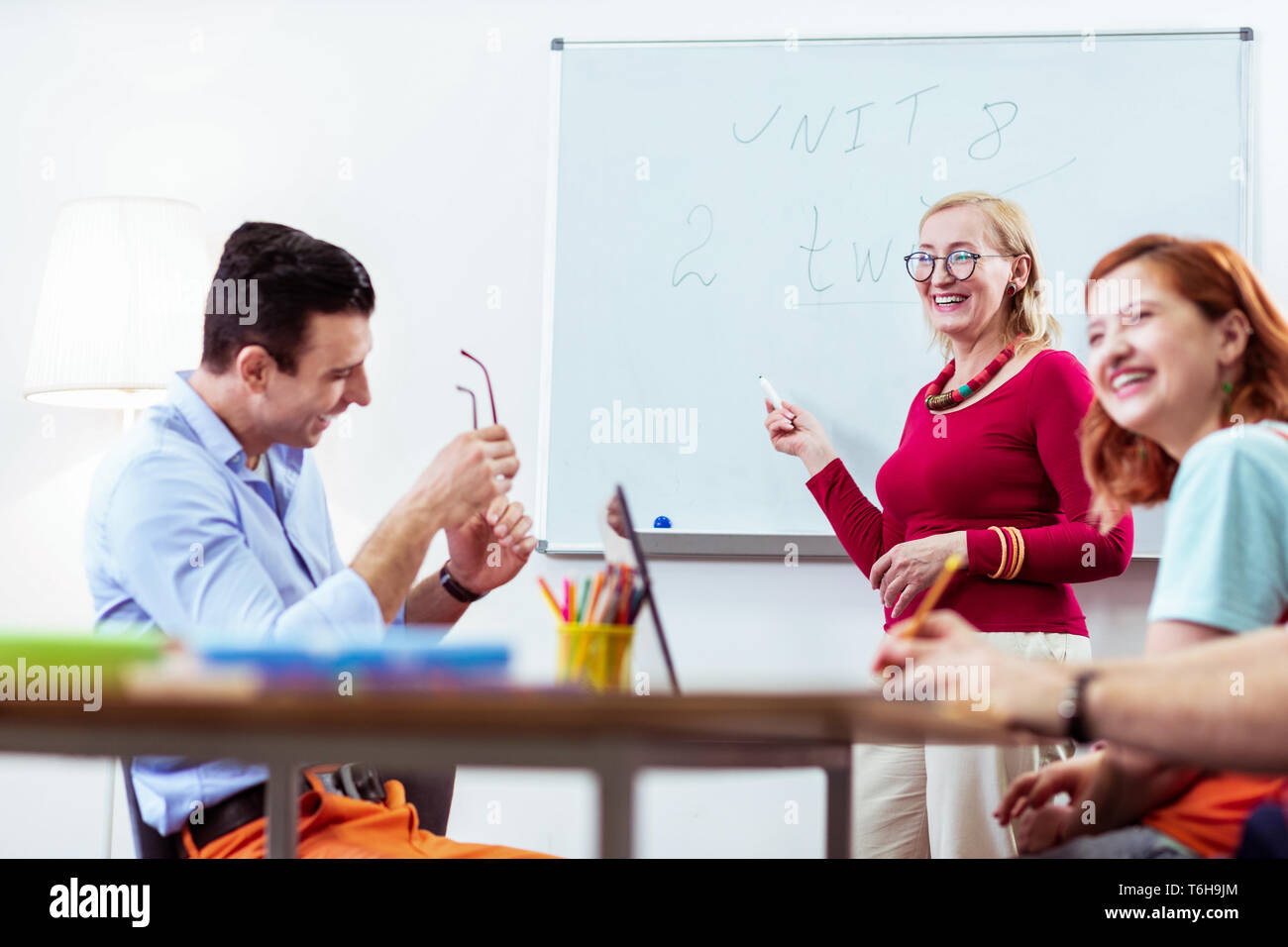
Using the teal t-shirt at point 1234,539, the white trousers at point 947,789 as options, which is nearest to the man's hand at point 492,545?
the white trousers at point 947,789

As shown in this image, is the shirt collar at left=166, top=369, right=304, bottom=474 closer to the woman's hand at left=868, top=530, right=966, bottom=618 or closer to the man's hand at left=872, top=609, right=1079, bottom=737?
the man's hand at left=872, top=609, right=1079, bottom=737

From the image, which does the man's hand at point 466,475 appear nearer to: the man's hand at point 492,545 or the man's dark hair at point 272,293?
the man's hand at point 492,545

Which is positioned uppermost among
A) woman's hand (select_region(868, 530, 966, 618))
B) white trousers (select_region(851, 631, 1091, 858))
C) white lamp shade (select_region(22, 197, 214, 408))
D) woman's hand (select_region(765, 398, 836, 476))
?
white lamp shade (select_region(22, 197, 214, 408))

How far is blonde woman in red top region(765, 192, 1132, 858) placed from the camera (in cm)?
167

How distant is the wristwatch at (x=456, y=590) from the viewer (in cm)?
153

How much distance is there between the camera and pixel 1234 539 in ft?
2.82

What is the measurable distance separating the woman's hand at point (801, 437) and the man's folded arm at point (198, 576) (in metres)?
1.04

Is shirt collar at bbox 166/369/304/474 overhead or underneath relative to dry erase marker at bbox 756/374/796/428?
underneath

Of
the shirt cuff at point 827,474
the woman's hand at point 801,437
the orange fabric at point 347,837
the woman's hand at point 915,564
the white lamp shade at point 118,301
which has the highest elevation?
the white lamp shade at point 118,301

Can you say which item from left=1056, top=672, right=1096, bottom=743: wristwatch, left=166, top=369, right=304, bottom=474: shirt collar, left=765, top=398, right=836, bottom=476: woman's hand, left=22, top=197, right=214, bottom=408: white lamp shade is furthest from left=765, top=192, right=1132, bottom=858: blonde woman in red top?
left=22, top=197, right=214, bottom=408: white lamp shade

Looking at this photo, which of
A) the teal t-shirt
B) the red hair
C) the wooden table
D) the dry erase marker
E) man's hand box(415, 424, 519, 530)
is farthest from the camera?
the dry erase marker
